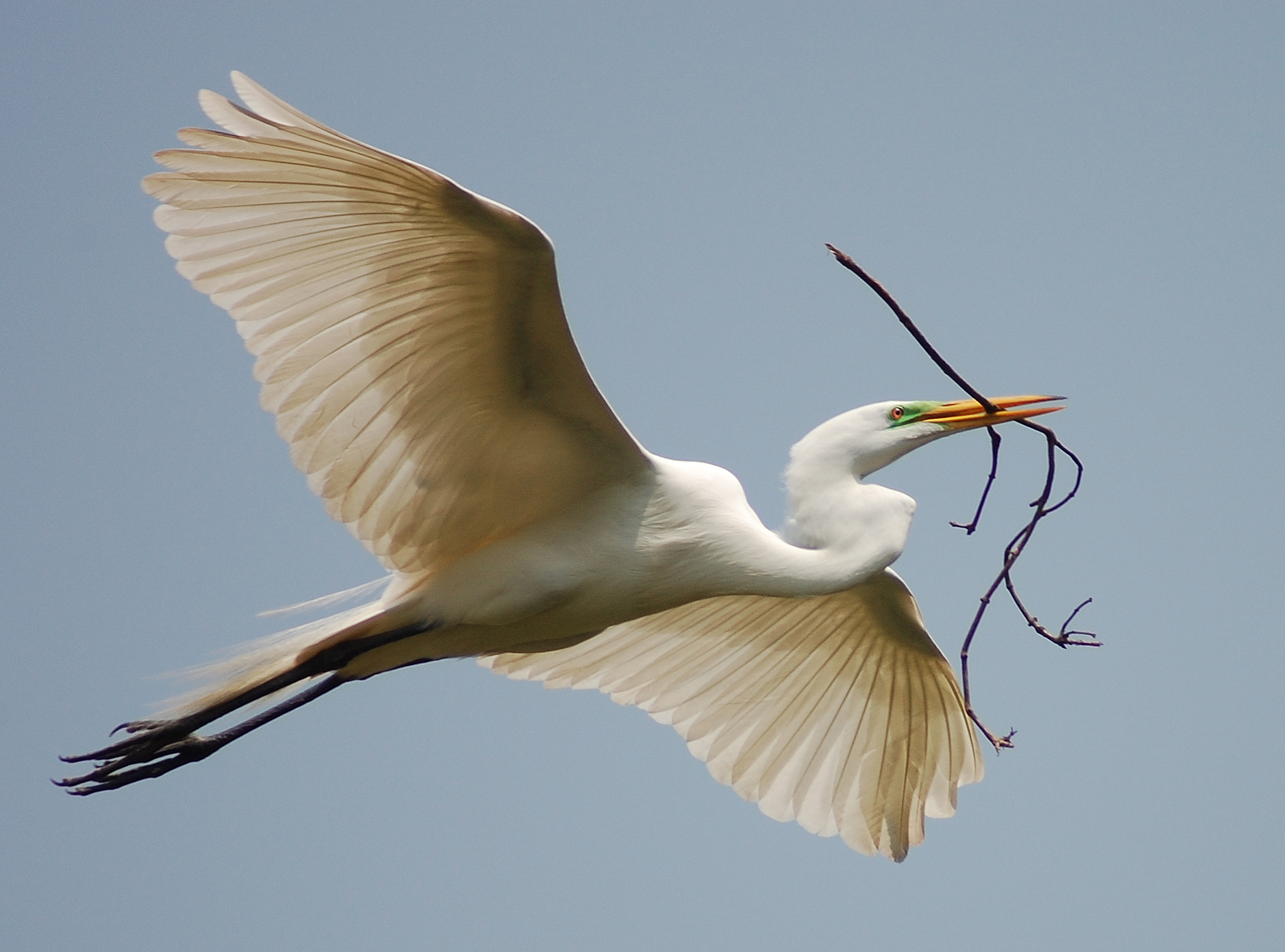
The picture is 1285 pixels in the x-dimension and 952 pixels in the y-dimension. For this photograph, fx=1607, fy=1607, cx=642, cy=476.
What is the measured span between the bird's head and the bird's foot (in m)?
2.39

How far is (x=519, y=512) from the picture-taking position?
5840mm

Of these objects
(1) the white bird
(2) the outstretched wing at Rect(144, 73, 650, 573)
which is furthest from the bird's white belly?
(2) the outstretched wing at Rect(144, 73, 650, 573)

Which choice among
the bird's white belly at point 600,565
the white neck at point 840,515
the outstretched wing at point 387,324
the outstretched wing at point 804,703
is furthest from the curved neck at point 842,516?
the outstretched wing at point 804,703

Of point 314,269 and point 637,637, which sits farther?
point 637,637

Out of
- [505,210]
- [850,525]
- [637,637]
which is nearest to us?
[505,210]

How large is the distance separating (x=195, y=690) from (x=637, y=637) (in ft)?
6.29

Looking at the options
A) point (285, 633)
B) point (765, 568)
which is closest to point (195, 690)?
point (285, 633)

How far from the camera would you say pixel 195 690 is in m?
5.83

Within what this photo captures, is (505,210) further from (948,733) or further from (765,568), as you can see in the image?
(948,733)

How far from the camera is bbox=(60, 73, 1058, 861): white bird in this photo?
195 inches

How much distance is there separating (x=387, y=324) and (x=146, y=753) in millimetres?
1779

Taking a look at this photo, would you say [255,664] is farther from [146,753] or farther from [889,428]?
[889,428]

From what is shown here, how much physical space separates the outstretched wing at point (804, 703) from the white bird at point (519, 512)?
10 millimetres

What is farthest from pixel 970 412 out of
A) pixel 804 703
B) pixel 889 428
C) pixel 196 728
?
pixel 196 728
